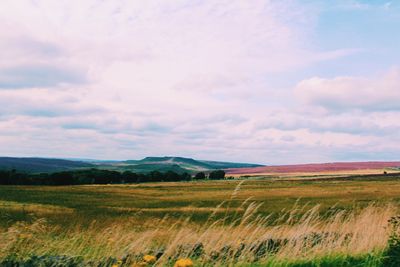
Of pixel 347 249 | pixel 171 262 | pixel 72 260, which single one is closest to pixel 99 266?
pixel 72 260

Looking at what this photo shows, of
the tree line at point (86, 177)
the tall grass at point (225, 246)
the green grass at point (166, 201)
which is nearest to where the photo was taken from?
the tall grass at point (225, 246)

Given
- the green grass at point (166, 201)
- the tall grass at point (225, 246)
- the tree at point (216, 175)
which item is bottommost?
the green grass at point (166, 201)

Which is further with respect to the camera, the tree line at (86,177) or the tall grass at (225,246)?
the tree line at (86,177)

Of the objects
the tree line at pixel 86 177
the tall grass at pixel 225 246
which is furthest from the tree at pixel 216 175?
the tall grass at pixel 225 246

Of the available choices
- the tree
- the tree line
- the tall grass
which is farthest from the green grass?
the tree

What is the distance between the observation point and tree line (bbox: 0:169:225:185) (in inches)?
4390

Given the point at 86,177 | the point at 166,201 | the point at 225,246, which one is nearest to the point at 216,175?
the point at 86,177

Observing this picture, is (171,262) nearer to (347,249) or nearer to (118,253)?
(118,253)

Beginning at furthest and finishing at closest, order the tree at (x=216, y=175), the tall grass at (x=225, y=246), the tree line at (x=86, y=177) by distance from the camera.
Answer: the tree at (x=216, y=175)
the tree line at (x=86, y=177)
the tall grass at (x=225, y=246)

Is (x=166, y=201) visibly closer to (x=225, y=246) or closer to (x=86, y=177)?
(x=225, y=246)

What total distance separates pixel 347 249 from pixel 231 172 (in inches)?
6782

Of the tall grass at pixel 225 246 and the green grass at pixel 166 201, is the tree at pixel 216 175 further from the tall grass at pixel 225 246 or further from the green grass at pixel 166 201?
the tall grass at pixel 225 246

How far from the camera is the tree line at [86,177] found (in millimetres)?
111500

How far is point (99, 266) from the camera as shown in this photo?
756 centimetres
